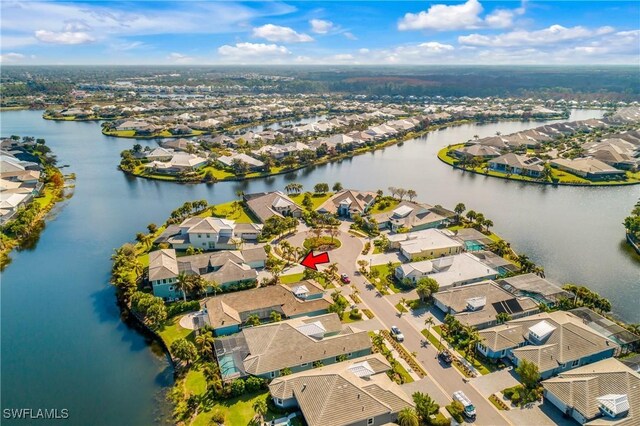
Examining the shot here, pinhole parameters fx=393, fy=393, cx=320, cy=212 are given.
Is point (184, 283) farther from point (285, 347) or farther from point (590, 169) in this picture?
point (590, 169)

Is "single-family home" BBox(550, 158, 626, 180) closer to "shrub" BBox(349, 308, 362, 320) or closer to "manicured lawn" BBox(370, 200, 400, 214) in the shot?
"manicured lawn" BBox(370, 200, 400, 214)

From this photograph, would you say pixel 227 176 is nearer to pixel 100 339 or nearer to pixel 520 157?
pixel 100 339

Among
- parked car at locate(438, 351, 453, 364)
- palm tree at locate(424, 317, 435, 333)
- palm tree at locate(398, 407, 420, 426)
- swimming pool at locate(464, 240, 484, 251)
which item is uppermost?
swimming pool at locate(464, 240, 484, 251)

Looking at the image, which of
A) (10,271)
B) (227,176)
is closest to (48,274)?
(10,271)

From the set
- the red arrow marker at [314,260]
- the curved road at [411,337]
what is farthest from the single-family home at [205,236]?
the red arrow marker at [314,260]

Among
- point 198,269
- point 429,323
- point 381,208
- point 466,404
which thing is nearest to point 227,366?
point 198,269

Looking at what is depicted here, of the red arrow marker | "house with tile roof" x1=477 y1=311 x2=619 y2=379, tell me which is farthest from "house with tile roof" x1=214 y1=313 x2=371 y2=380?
the red arrow marker

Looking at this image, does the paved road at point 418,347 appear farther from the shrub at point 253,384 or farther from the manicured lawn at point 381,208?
the manicured lawn at point 381,208
